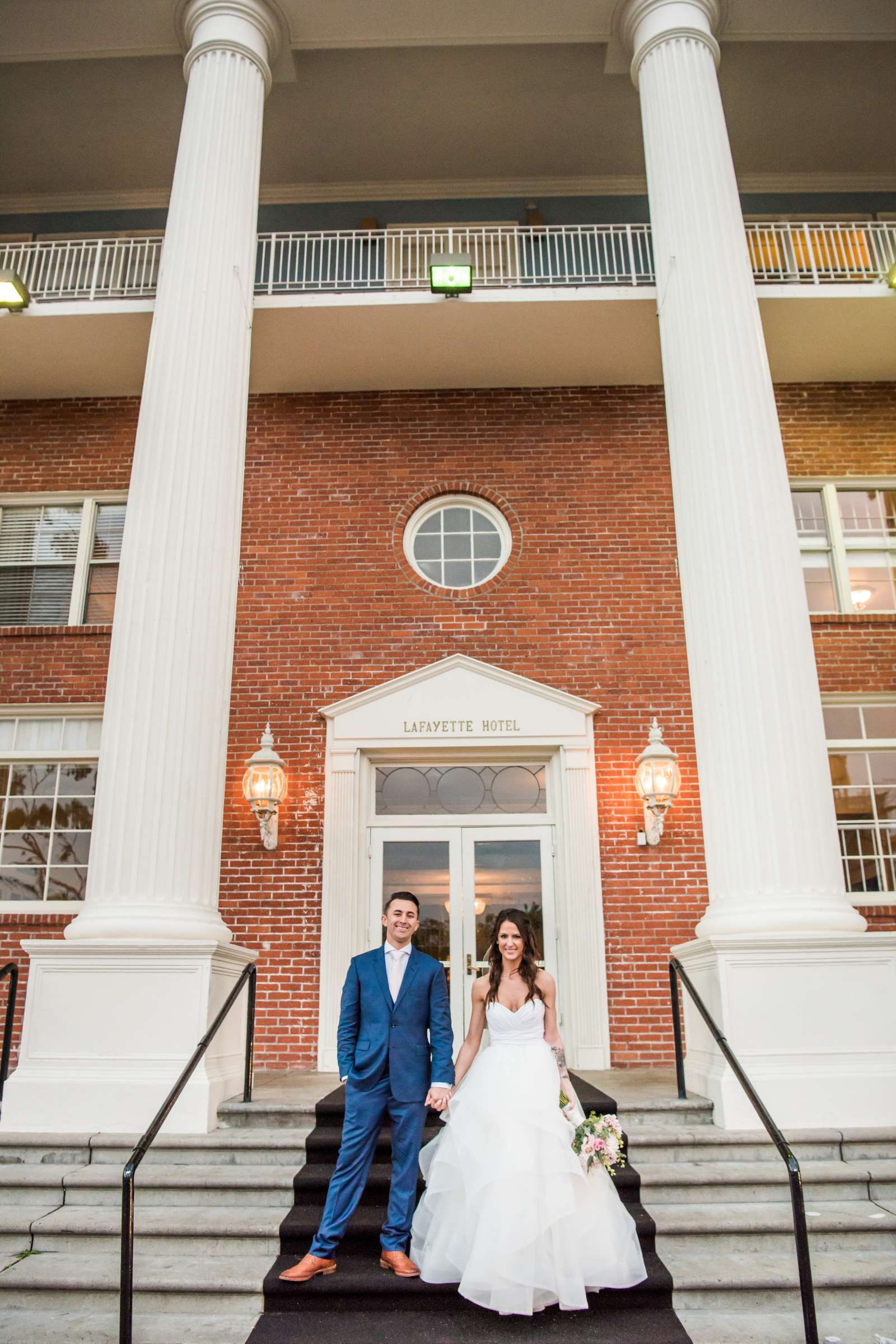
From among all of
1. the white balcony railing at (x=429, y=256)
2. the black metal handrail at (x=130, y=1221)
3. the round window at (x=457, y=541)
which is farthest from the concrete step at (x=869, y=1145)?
the white balcony railing at (x=429, y=256)

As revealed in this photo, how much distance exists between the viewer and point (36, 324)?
32.2 ft

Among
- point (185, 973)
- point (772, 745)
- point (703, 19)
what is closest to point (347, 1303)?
point (185, 973)

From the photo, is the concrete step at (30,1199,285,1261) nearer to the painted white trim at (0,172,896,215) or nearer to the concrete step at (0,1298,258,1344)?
the concrete step at (0,1298,258,1344)

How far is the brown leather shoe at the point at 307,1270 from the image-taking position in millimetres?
4211

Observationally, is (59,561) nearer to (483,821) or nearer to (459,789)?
(459,789)

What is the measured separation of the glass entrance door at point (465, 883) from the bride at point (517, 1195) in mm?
4532

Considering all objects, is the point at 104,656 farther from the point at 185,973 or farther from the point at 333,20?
the point at 333,20

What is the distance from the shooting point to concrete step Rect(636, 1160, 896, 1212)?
4941mm

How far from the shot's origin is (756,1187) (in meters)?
4.99

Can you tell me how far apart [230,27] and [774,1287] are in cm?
1052

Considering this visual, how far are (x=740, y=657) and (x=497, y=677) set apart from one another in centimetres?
348

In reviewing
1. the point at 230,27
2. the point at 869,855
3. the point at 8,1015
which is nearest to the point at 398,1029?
the point at 8,1015

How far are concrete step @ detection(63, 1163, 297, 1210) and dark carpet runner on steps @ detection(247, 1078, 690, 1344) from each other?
0.78ft

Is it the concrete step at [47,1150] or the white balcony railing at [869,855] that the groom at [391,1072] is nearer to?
the concrete step at [47,1150]
